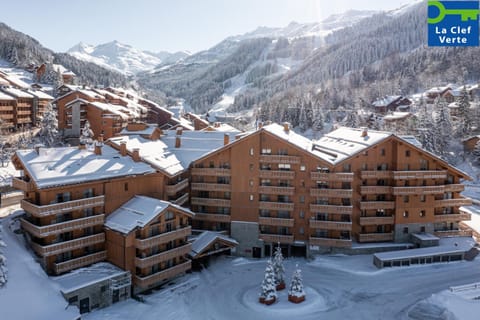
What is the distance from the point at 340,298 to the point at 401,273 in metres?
8.69

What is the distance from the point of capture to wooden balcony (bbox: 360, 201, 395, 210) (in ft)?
158

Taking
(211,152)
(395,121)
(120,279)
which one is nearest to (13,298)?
(120,279)

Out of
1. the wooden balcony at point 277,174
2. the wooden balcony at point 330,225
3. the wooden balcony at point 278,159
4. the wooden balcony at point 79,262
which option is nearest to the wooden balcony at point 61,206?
the wooden balcony at point 79,262

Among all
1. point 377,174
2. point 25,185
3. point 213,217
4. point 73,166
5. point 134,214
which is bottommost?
point 213,217

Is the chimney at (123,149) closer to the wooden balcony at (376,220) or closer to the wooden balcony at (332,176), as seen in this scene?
the wooden balcony at (332,176)

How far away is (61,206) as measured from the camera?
35.2 m

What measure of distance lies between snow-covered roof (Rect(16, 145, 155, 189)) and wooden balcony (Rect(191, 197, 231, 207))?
8760mm

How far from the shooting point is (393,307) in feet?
120

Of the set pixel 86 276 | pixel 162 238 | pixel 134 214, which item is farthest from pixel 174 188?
pixel 86 276

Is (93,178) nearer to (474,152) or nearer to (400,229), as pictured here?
(400,229)

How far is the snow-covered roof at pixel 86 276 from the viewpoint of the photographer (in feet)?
109

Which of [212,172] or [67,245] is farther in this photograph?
[212,172]

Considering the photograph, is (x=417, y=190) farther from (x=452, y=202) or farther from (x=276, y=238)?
(x=276, y=238)

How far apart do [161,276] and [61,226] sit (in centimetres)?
1005
